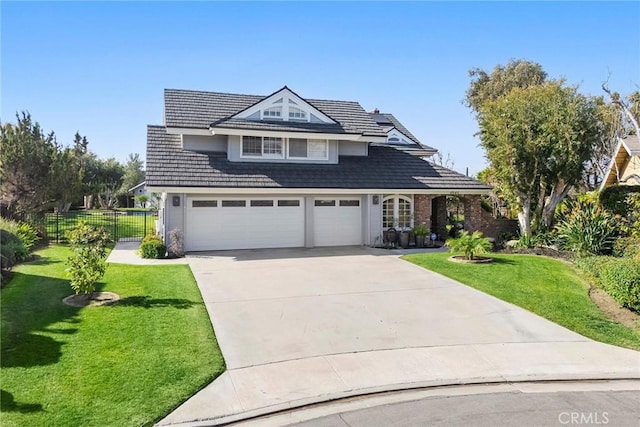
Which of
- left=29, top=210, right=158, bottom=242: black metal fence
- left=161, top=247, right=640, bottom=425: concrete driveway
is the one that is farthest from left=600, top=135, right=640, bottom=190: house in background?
left=29, top=210, right=158, bottom=242: black metal fence

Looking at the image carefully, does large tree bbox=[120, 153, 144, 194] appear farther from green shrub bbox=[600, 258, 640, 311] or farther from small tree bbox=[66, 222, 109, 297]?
green shrub bbox=[600, 258, 640, 311]

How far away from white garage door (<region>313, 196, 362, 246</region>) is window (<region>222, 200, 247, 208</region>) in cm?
312

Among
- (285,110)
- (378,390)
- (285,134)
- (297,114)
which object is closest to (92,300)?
(378,390)

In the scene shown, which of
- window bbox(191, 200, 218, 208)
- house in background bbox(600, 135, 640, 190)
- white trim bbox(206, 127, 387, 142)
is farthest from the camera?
house in background bbox(600, 135, 640, 190)

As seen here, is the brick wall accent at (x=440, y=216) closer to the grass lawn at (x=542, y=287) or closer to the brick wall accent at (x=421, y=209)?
the brick wall accent at (x=421, y=209)

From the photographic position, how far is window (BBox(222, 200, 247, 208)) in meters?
18.2

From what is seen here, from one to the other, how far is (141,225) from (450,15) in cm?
2492

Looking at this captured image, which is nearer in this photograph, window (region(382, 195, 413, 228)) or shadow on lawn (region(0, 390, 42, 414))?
shadow on lawn (region(0, 390, 42, 414))

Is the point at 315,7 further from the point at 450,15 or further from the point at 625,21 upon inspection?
the point at 625,21

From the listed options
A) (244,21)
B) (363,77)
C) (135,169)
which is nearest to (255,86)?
(363,77)

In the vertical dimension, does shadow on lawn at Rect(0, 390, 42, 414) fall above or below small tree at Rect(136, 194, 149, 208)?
below

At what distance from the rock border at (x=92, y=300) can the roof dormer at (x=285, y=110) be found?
11.5 meters

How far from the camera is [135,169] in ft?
232

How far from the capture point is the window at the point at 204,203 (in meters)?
17.7
